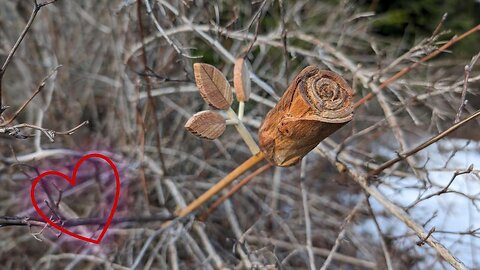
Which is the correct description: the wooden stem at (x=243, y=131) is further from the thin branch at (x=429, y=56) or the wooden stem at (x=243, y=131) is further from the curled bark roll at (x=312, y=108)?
the thin branch at (x=429, y=56)

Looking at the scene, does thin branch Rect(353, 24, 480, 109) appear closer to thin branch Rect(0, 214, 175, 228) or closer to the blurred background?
the blurred background

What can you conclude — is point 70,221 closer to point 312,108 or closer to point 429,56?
point 312,108

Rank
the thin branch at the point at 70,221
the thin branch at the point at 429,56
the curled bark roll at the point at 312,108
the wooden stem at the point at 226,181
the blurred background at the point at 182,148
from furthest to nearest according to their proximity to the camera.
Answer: the blurred background at the point at 182,148
the thin branch at the point at 429,56
the wooden stem at the point at 226,181
the thin branch at the point at 70,221
the curled bark roll at the point at 312,108

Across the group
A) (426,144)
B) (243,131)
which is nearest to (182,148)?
(243,131)

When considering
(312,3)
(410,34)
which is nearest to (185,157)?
(312,3)

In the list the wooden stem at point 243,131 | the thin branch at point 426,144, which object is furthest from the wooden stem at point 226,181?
the thin branch at point 426,144

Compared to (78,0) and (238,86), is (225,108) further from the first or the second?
(78,0)
